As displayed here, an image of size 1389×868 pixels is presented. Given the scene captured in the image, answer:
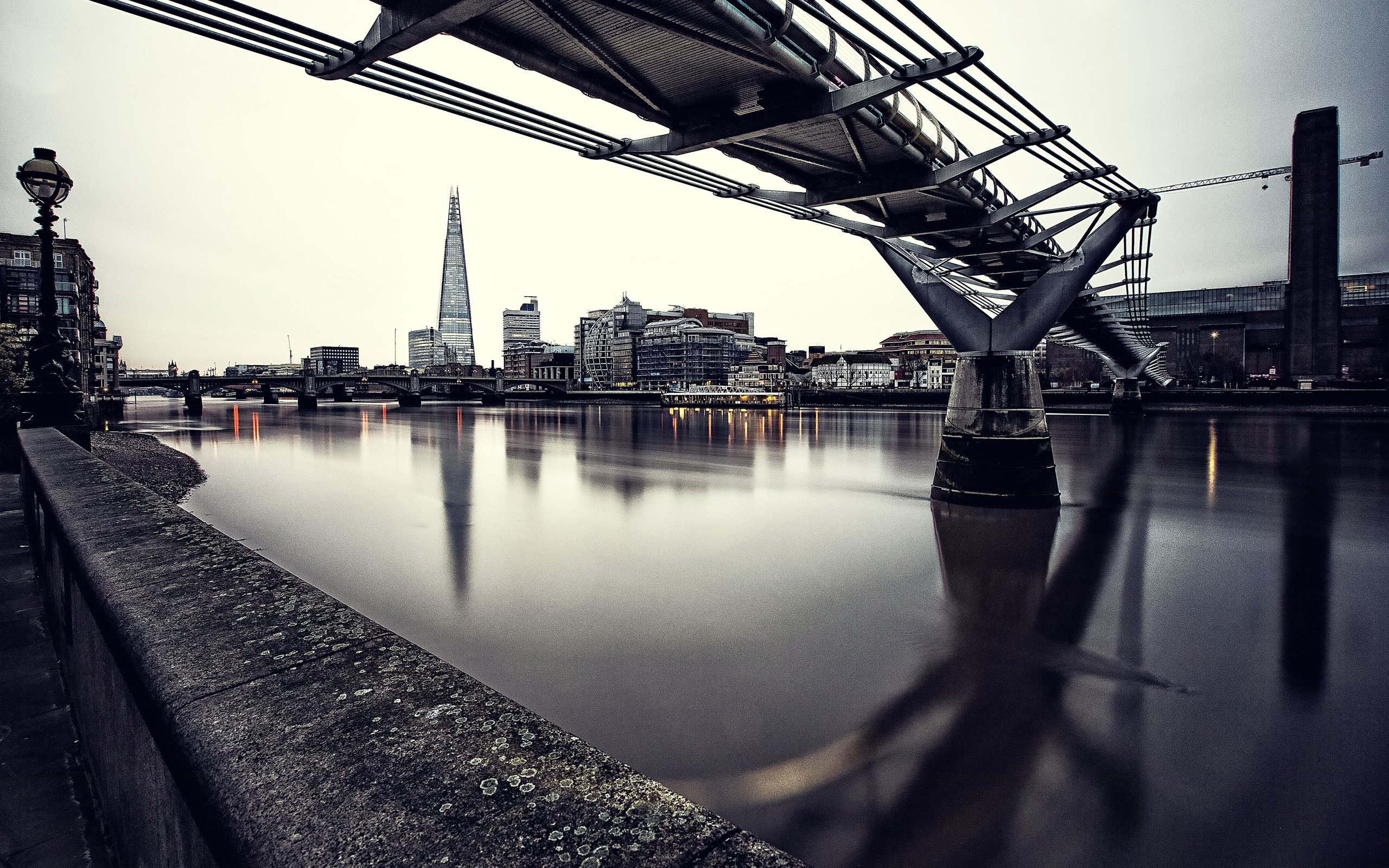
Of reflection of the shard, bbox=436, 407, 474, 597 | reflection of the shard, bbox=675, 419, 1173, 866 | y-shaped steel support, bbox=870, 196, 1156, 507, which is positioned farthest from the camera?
y-shaped steel support, bbox=870, 196, 1156, 507

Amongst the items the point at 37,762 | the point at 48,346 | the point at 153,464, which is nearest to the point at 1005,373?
the point at 37,762

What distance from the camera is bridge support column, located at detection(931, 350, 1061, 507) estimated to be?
16406mm

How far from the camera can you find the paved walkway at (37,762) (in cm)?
352

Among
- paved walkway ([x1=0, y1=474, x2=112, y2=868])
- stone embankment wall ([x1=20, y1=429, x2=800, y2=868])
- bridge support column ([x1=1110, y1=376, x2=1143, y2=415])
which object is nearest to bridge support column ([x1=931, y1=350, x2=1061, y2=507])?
stone embankment wall ([x1=20, y1=429, x2=800, y2=868])

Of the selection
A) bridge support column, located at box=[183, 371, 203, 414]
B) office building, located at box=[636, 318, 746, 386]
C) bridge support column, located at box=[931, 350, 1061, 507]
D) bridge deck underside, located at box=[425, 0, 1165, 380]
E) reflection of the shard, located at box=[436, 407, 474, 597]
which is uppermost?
office building, located at box=[636, 318, 746, 386]

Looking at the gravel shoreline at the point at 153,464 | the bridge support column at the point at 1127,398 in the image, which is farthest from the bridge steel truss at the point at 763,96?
the bridge support column at the point at 1127,398

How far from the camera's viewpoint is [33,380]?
47.6ft

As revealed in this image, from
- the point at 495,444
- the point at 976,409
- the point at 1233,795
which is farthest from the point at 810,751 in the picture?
the point at 495,444

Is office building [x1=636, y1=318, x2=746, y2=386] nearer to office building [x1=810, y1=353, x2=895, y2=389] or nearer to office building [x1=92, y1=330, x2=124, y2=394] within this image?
office building [x1=810, y1=353, x2=895, y2=389]

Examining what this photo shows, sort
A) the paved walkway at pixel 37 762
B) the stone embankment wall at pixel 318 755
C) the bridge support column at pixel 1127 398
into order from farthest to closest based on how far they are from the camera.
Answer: the bridge support column at pixel 1127 398 < the paved walkway at pixel 37 762 < the stone embankment wall at pixel 318 755

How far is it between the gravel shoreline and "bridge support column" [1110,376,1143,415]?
7684 cm

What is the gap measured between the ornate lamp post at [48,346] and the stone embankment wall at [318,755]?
13.5 m

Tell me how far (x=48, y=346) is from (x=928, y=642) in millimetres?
17506

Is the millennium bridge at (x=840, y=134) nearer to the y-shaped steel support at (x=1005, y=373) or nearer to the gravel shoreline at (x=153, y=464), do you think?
the y-shaped steel support at (x=1005, y=373)
